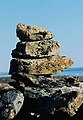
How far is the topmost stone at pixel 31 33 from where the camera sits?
3534cm

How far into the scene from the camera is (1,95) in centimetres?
3303

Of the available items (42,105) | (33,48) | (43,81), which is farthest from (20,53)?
(42,105)

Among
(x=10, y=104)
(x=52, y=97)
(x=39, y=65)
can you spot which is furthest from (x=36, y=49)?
(x=10, y=104)

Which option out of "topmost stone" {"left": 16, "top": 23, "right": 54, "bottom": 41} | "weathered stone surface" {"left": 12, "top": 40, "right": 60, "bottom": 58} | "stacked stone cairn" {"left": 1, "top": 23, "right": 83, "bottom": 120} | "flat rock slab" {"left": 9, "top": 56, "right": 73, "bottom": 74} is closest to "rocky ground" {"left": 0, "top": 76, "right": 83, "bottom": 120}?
"stacked stone cairn" {"left": 1, "top": 23, "right": 83, "bottom": 120}

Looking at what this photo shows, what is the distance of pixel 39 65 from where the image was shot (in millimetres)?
34906

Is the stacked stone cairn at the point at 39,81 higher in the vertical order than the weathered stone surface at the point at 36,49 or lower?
lower

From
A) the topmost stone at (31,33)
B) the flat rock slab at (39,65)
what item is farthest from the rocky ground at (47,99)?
the topmost stone at (31,33)

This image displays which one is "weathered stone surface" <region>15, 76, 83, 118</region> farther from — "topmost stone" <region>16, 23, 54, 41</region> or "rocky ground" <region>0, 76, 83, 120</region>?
"topmost stone" <region>16, 23, 54, 41</region>

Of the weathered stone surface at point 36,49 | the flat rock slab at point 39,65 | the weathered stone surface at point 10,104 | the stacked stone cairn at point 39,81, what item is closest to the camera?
the stacked stone cairn at point 39,81

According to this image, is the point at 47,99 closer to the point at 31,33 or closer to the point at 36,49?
the point at 36,49

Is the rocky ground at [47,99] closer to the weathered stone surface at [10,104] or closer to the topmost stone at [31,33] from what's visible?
the weathered stone surface at [10,104]

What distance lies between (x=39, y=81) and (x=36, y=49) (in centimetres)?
304

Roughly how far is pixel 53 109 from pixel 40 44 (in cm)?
816

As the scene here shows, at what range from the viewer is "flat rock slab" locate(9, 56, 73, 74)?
34775 mm
